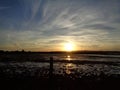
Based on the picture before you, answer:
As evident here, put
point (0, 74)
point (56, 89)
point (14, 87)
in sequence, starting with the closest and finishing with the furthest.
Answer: point (56, 89), point (14, 87), point (0, 74)

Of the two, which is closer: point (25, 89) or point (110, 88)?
point (25, 89)

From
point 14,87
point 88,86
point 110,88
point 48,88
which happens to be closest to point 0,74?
point 14,87

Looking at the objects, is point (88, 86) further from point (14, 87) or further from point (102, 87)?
point (14, 87)

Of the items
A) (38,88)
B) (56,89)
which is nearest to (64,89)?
(56,89)

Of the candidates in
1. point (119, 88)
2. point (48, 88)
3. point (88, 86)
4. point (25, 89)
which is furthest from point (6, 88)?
point (119, 88)

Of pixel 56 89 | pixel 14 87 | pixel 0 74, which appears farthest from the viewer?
pixel 0 74

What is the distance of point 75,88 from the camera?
14.8 metres

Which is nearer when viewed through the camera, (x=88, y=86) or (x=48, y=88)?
(x=48, y=88)

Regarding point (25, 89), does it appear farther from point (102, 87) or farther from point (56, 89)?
point (102, 87)

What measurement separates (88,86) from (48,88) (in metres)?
3.32

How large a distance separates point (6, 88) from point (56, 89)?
3.83m

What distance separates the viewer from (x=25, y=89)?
14.0m

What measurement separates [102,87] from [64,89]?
10.3 ft

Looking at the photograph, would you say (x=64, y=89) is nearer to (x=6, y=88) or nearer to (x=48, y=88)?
(x=48, y=88)
